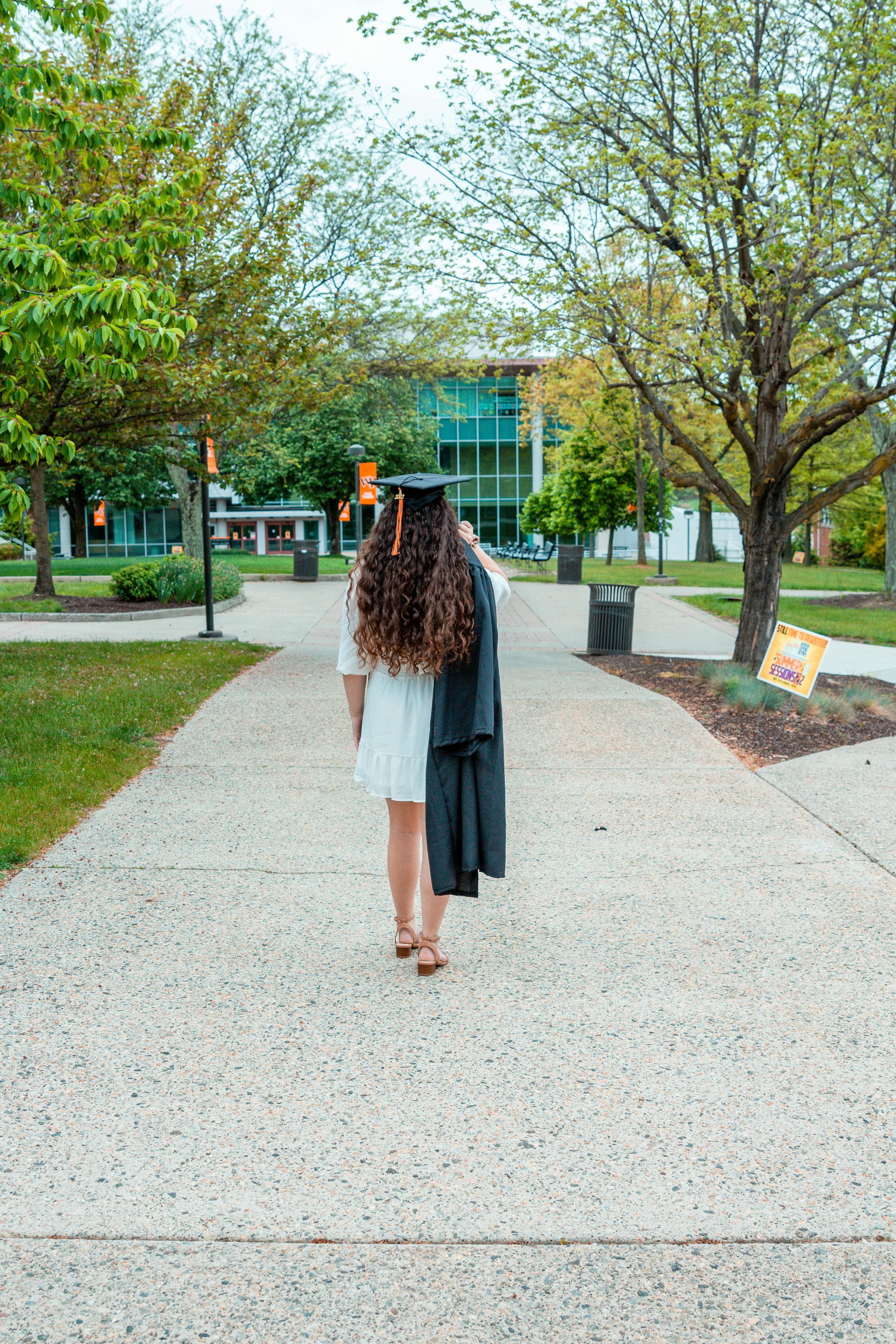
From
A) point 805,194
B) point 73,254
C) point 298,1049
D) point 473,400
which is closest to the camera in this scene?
point 298,1049

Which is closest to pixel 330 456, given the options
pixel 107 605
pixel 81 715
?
pixel 107 605

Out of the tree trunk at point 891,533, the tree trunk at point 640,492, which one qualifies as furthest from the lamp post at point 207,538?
the tree trunk at point 640,492

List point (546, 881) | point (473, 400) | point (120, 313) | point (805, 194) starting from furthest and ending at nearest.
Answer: point (473, 400), point (805, 194), point (120, 313), point (546, 881)

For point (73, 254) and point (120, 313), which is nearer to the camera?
point (120, 313)

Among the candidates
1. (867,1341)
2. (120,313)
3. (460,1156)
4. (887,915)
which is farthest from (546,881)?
(120,313)

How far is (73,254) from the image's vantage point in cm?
730

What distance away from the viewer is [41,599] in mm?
20109

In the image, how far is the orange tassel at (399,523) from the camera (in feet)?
12.8

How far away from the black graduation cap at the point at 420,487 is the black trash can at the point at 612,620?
33.9 ft

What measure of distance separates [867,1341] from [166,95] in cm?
1502

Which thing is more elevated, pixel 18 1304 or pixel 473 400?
pixel 473 400

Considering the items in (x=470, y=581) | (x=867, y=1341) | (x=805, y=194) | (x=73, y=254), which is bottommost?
(x=867, y=1341)

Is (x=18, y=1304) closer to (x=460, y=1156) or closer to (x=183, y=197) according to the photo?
(x=460, y=1156)

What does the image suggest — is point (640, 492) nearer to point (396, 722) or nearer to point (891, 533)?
point (891, 533)
